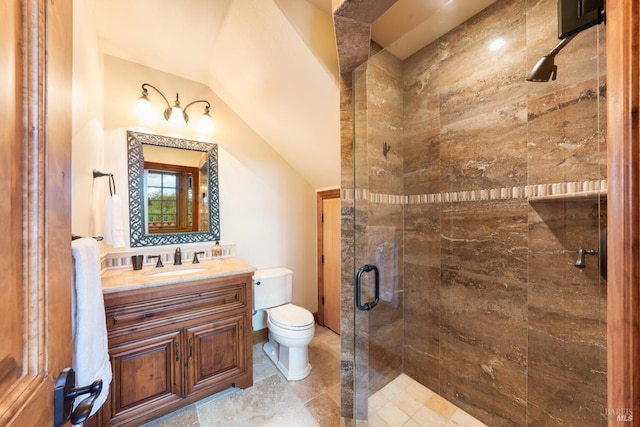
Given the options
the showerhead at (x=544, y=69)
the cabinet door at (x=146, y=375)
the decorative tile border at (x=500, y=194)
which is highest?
the showerhead at (x=544, y=69)

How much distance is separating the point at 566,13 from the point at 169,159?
8.08 ft

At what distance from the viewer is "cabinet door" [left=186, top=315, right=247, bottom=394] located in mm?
1605

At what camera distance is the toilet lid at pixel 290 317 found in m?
1.93

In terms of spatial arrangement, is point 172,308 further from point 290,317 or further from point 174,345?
point 290,317

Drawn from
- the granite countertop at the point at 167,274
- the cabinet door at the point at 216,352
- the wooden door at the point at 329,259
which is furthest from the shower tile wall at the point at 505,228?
the granite countertop at the point at 167,274

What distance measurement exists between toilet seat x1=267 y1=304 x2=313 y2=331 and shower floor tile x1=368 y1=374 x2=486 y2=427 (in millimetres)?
693

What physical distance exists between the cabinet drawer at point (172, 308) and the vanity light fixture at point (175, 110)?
4.81ft

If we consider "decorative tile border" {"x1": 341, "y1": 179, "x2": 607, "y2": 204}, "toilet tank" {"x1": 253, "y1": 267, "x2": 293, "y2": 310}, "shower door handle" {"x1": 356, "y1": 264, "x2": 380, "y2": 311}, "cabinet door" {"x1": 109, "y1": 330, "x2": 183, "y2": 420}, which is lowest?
"cabinet door" {"x1": 109, "y1": 330, "x2": 183, "y2": 420}

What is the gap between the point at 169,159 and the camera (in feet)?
6.78

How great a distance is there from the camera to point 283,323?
1941 mm

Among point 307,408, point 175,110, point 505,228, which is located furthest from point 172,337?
point 505,228

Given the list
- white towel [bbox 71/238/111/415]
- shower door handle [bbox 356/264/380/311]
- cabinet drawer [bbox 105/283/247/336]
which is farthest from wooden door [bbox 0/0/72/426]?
shower door handle [bbox 356/264/380/311]

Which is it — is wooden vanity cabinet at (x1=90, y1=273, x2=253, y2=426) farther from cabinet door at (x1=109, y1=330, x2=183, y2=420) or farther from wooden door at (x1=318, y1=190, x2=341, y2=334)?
wooden door at (x1=318, y1=190, x2=341, y2=334)

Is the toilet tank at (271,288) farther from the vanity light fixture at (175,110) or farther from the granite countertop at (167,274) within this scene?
the vanity light fixture at (175,110)
